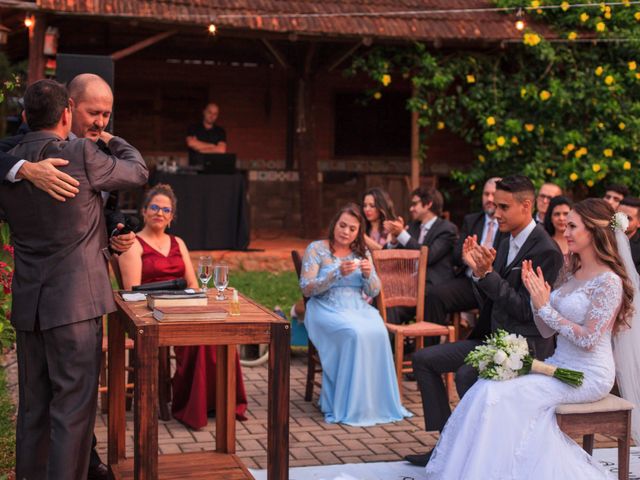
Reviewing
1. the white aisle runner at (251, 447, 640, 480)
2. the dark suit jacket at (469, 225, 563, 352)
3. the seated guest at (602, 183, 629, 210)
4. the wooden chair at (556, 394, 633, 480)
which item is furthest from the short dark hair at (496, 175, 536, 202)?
the seated guest at (602, 183, 629, 210)

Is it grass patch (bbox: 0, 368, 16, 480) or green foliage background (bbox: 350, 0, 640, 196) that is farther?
green foliage background (bbox: 350, 0, 640, 196)

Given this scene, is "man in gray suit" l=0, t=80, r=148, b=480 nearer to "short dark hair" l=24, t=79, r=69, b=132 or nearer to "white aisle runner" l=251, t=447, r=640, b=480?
"short dark hair" l=24, t=79, r=69, b=132

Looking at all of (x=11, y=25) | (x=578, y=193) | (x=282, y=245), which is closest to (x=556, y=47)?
→ (x=578, y=193)

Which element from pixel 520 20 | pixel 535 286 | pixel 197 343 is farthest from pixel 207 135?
pixel 197 343

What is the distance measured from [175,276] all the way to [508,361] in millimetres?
2658

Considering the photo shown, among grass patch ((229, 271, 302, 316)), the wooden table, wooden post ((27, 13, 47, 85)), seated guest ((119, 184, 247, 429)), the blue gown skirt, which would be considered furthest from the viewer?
wooden post ((27, 13, 47, 85))

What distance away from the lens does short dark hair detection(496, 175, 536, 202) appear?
5.43 metres

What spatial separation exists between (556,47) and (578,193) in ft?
6.95

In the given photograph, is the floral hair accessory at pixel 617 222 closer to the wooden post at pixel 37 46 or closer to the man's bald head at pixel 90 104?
the man's bald head at pixel 90 104

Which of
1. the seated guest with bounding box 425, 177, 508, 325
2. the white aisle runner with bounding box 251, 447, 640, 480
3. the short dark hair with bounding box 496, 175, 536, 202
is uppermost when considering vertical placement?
the short dark hair with bounding box 496, 175, 536, 202

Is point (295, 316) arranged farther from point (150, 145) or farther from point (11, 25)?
point (150, 145)

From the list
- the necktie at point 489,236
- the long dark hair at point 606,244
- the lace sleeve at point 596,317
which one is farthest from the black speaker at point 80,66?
the lace sleeve at point 596,317

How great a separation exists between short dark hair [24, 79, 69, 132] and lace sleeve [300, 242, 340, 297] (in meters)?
3.08

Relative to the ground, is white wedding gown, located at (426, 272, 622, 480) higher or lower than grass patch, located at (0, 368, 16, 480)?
higher
